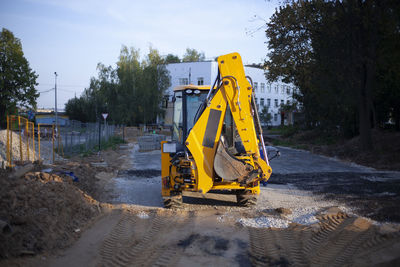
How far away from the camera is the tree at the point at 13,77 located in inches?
1314

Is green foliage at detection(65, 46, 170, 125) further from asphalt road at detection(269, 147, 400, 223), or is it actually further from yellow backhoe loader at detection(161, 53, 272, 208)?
yellow backhoe loader at detection(161, 53, 272, 208)

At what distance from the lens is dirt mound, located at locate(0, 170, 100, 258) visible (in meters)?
4.59

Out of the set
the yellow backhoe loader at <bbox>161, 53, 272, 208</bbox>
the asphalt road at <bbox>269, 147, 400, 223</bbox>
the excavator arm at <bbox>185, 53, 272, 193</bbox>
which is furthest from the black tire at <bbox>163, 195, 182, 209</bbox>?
the asphalt road at <bbox>269, 147, 400, 223</bbox>

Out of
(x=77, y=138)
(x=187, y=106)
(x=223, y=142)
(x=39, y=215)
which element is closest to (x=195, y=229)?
(x=223, y=142)

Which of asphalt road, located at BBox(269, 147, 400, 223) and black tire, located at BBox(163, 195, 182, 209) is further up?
black tire, located at BBox(163, 195, 182, 209)

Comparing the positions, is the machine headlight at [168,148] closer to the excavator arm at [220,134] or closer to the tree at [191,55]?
the excavator arm at [220,134]

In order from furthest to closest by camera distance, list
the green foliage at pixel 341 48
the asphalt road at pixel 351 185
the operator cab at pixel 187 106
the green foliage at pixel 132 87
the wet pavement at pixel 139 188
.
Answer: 1. the green foliage at pixel 132 87
2. the green foliage at pixel 341 48
3. the wet pavement at pixel 139 188
4. the operator cab at pixel 187 106
5. the asphalt road at pixel 351 185

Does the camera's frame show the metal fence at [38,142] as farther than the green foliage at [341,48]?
No

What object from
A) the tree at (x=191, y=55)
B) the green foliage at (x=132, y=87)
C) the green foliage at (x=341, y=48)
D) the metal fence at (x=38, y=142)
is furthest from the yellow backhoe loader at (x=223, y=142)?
the tree at (x=191, y=55)

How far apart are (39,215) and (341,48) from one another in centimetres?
1600

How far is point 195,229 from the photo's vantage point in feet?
18.9

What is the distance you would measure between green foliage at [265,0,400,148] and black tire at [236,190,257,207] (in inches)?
470

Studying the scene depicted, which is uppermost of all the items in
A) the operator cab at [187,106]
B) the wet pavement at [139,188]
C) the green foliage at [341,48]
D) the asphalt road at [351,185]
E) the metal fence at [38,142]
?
the green foliage at [341,48]

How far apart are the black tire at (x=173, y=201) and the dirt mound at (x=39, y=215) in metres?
1.41
